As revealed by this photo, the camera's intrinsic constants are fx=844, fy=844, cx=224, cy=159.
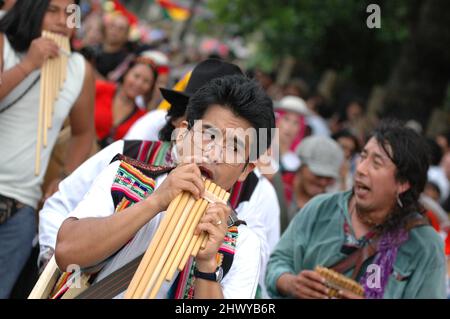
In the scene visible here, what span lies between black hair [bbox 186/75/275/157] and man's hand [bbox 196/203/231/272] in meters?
0.45

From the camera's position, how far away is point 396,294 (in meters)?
4.14

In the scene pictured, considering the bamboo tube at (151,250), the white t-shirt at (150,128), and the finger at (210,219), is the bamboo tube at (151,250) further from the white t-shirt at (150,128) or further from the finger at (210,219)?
the white t-shirt at (150,128)

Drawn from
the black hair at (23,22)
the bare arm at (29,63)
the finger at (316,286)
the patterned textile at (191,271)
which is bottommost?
the finger at (316,286)

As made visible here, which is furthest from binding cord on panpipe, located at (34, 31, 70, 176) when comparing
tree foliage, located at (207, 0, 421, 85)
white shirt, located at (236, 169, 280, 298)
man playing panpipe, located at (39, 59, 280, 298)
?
tree foliage, located at (207, 0, 421, 85)

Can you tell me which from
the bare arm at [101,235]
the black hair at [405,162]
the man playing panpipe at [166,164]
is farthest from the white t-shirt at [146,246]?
the black hair at [405,162]

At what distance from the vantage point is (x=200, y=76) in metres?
4.00

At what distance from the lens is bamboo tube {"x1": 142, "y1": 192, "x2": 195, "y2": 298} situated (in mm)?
2512

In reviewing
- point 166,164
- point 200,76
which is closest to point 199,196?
point 166,164

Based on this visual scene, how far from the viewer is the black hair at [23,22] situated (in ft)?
13.8

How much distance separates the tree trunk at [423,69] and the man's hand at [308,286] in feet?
34.3

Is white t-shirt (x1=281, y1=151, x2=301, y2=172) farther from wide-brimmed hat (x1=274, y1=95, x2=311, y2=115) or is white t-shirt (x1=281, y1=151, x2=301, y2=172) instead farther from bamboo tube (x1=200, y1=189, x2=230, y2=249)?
bamboo tube (x1=200, y1=189, x2=230, y2=249)

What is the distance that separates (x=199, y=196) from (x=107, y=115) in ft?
13.0

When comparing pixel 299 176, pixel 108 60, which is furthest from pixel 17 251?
pixel 108 60

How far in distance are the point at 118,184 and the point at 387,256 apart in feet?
6.08
